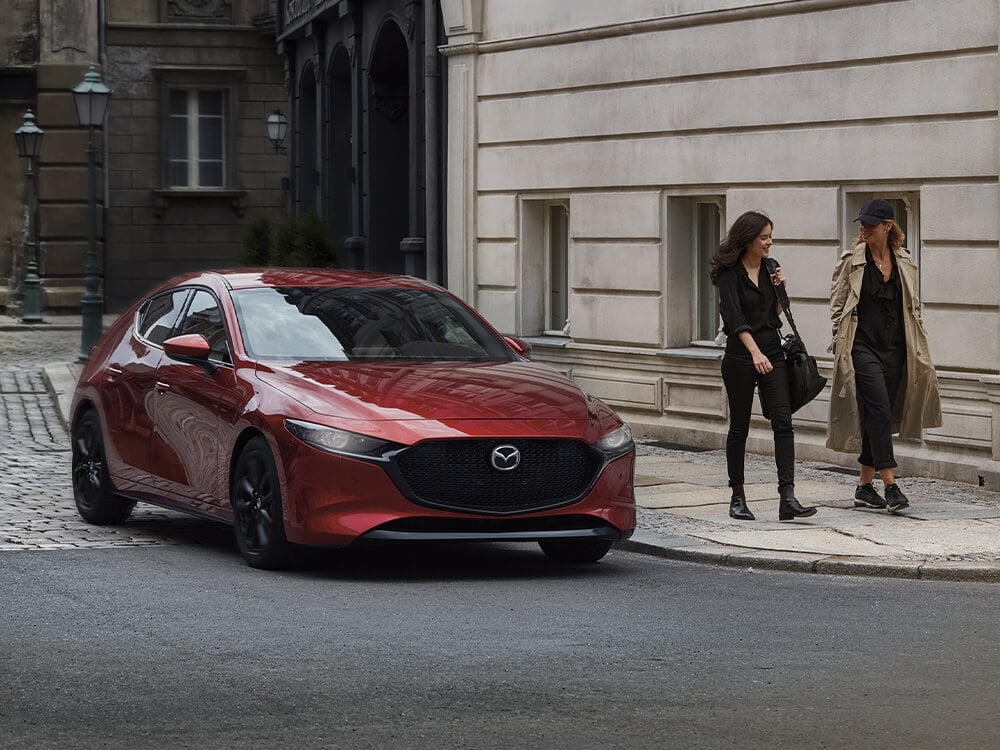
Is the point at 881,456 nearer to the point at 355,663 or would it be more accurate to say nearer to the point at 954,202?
the point at 954,202

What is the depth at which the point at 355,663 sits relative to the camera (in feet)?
23.5

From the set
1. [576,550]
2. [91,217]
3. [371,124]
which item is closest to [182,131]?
[91,217]

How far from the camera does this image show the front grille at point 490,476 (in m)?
9.13

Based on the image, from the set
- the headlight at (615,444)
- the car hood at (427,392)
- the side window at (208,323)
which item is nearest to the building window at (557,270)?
the side window at (208,323)

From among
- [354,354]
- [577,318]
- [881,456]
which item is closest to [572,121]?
[577,318]

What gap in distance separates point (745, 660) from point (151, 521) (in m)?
5.46

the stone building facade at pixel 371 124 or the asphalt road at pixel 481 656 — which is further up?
the stone building facade at pixel 371 124

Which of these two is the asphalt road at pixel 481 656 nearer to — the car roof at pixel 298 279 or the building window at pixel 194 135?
the car roof at pixel 298 279

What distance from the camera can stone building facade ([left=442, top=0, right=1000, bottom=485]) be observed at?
13.4m

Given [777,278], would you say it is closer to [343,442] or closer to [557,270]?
[343,442]

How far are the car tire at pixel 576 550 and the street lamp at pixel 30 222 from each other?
85.5ft

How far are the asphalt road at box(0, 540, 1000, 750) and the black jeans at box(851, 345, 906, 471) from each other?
217 centimetres

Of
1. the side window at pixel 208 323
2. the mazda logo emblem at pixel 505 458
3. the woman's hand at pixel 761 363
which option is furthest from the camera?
the woman's hand at pixel 761 363

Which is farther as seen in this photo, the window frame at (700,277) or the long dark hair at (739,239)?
the window frame at (700,277)
